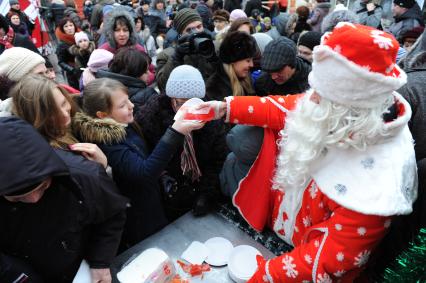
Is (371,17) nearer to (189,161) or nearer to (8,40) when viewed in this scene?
(189,161)

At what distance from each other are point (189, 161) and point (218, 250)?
2.01ft

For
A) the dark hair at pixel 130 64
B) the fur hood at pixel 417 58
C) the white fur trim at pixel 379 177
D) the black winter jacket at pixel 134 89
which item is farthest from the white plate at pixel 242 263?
the dark hair at pixel 130 64

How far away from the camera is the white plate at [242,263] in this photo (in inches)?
60.4

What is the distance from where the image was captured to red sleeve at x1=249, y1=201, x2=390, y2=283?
1.14m

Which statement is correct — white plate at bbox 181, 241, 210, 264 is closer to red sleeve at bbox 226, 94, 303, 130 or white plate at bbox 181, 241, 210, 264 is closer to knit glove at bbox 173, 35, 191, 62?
red sleeve at bbox 226, 94, 303, 130

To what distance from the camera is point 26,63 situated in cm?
220

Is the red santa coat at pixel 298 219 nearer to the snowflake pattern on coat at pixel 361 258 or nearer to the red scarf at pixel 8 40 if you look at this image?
the snowflake pattern on coat at pixel 361 258

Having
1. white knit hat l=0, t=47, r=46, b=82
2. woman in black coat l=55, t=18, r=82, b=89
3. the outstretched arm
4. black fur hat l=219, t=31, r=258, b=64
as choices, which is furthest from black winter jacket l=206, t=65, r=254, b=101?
woman in black coat l=55, t=18, r=82, b=89

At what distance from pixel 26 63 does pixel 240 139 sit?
1.67 meters

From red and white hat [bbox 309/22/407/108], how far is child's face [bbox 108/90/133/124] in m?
1.13

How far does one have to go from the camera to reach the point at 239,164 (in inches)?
70.6

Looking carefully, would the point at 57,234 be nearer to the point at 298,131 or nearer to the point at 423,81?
the point at 298,131

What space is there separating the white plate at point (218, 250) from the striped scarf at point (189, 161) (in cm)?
49

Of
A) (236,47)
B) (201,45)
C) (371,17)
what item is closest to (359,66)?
(236,47)
